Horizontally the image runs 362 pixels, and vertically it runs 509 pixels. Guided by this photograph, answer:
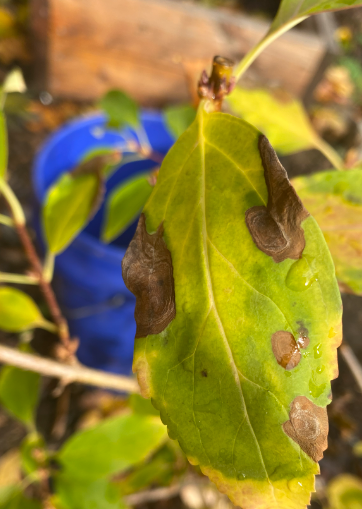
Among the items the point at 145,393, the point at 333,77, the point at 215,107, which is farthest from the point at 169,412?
the point at 333,77

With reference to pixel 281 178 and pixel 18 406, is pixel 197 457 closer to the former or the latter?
pixel 281 178

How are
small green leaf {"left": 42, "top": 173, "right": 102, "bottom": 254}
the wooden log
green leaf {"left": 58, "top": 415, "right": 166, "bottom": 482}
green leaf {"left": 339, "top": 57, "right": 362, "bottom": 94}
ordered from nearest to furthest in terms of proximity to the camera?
small green leaf {"left": 42, "top": 173, "right": 102, "bottom": 254}, green leaf {"left": 58, "top": 415, "right": 166, "bottom": 482}, the wooden log, green leaf {"left": 339, "top": 57, "right": 362, "bottom": 94}

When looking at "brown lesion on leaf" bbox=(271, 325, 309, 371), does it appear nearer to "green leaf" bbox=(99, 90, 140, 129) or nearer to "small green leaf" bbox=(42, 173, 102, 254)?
"small green leaf" bbox=(42, 173, 102, 254)

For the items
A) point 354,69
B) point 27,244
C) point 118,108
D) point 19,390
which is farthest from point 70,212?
point 354,69

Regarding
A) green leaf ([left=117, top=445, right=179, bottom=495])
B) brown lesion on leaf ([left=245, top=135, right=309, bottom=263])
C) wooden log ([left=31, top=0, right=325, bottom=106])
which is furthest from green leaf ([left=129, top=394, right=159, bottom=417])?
wooden log ([left=31, top=0, right=325, bottom=106])

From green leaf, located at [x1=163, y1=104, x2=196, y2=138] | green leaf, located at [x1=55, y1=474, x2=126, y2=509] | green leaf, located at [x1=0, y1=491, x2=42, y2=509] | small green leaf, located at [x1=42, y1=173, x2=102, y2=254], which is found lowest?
green leaf, located at [x1=0, y1=491, x2=42, y2=509]

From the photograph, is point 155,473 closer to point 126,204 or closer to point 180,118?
point 126,204
